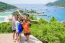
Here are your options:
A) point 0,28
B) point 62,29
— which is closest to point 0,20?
point 0,28

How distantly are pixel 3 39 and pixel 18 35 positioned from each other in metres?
1.43

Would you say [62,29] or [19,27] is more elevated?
[19,27]

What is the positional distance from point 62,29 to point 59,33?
4.12ft

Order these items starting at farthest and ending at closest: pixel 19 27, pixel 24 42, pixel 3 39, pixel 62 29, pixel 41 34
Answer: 1. pixel 62 29
2. pixel 41 34
3. pixel 3 39
4. pixel 24 42
5. pixel 19 27

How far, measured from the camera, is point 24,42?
815cm

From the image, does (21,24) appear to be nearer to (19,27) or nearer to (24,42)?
(19,27)

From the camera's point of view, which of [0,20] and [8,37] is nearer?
[8,37]

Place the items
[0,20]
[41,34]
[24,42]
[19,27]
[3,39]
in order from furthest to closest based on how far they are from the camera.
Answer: [0,20] < [41,34] < [3,39] < [24,42] < [19,27]

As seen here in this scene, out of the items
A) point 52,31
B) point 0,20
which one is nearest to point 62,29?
point 52,31

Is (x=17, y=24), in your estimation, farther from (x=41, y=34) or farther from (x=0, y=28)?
(x=0, y=28)

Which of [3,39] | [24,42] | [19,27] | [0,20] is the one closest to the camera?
[19,27]

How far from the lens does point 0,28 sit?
11.6m

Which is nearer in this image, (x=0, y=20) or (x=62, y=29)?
(x=62, y=29)

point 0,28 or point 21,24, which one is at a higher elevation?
point 21,24
